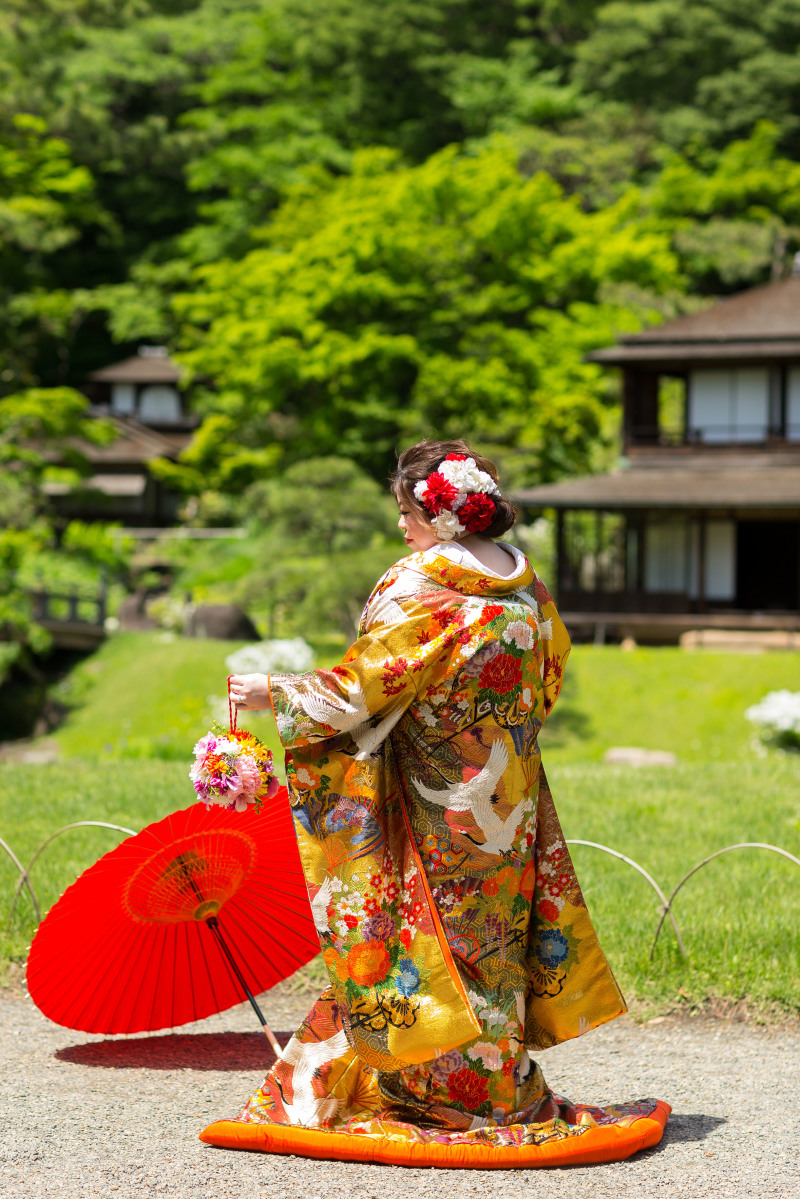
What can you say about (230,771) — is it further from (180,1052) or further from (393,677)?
(180,1052)

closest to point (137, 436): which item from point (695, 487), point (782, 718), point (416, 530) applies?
point (695, 487)

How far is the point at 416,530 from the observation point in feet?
11.2

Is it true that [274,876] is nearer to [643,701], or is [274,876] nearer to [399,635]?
[399,635]

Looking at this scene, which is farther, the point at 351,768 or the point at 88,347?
the point at 88,347

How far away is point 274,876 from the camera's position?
3.99 m

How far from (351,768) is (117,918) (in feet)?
3.71

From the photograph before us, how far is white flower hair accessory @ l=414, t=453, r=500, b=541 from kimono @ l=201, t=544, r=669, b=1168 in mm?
76

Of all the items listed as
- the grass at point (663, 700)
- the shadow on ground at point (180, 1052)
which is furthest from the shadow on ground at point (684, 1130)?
the grass at point (663, 700)

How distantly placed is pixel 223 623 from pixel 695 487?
8.40m

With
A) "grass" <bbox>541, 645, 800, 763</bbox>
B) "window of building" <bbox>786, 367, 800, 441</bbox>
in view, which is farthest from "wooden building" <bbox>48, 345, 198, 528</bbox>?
"grass" <bbox>541, 645, 800, 763</bbox>

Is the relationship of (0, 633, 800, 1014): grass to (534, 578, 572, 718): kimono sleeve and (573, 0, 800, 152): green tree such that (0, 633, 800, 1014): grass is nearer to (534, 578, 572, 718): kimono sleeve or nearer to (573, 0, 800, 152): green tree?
(534, 578, 572, 718): kimono sleeve

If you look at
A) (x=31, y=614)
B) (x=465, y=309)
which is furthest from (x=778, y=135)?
(x=31, y=614)

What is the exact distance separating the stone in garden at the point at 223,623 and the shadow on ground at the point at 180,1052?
1632 centimetres

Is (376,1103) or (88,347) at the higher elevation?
(88,347)
